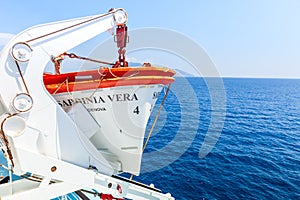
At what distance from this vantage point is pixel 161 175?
9352 mm

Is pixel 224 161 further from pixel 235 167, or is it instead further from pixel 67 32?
pixel 67 32

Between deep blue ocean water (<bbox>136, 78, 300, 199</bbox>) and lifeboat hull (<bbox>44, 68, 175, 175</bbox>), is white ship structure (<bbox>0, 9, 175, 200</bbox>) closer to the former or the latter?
lifeboat hull (<bbox>44, 68, 175, 175</bbox>)

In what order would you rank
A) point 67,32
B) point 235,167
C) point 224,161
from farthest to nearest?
point 224,161 → point 235,167 → point 67,32

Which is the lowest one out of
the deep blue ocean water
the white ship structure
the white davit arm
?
the deep blue ocean water

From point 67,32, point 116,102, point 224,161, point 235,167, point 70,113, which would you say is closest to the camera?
point 67,32

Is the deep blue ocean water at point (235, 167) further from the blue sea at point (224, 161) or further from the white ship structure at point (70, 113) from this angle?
the white ship structure at point (70, 113)

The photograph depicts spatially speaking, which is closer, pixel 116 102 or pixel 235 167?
pixel 116 102

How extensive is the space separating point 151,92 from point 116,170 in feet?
5.40

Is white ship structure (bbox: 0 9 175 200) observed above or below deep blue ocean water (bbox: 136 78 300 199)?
above

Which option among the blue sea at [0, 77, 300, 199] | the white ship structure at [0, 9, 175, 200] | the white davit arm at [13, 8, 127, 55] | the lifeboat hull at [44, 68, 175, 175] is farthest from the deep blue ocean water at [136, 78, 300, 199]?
the white davit arm at [13, 8, 127, 55]

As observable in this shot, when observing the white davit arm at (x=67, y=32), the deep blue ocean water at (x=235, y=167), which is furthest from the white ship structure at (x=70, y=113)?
the deep blue ocean water at (x=235, y=167)

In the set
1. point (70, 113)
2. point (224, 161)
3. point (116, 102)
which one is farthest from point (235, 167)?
point (70, 113)

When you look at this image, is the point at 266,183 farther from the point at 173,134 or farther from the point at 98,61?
the point at 98,61

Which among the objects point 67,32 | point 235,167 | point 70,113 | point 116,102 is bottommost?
point 235,167
